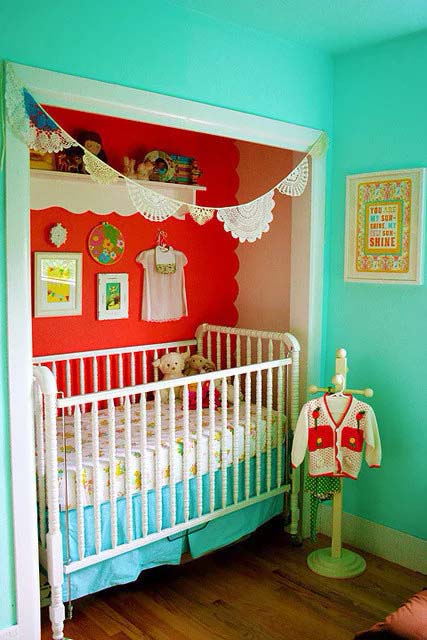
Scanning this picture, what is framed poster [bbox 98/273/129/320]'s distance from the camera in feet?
11.4

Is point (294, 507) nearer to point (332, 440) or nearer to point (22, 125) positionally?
point (332, 440)

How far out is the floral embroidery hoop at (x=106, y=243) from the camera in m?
3.41

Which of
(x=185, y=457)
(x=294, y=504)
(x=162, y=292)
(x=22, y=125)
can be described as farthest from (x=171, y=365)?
(x=22, y=125)

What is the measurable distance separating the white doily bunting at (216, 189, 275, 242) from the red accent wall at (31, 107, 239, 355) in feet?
2.81

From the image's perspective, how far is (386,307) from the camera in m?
3.16

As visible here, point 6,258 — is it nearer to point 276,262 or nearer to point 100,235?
point 100,235

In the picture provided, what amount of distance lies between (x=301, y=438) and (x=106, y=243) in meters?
1.41

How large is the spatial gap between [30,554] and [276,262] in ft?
6.96

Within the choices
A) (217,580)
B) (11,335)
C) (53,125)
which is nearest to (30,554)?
(11,335)

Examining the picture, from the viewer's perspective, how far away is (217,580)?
3010 millimetres

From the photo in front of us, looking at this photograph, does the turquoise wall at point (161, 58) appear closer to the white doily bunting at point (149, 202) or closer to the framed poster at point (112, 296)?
the white doily bunting at point (149, 202)

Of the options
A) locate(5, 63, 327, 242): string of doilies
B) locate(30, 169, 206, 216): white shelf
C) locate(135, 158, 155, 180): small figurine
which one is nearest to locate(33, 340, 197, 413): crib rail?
locate(30, 169, 206, 216): white shelf

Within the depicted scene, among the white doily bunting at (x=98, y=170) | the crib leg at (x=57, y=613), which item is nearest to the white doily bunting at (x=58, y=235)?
the white doily bunting at (x=98, y=170)

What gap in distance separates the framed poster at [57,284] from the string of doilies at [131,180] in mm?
722
